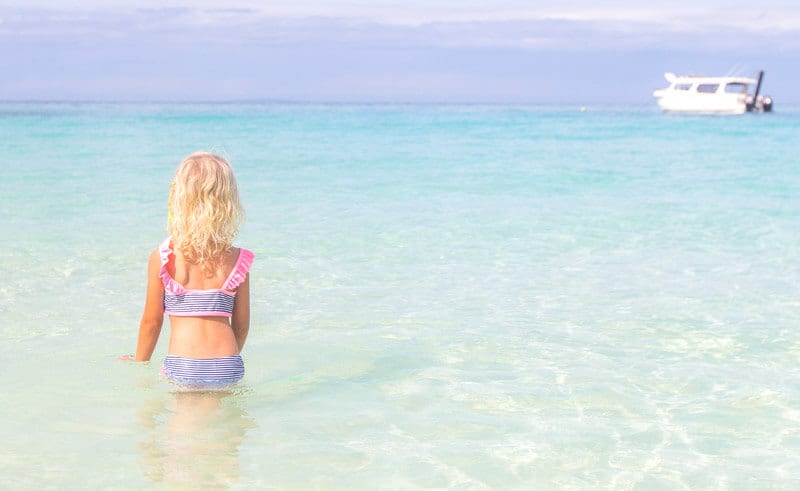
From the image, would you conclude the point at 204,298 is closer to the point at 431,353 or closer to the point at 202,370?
the point at 202,370

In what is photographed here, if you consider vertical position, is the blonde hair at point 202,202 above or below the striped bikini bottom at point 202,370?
above

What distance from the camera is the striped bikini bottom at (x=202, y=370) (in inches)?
160

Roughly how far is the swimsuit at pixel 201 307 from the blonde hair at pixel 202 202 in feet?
0.59

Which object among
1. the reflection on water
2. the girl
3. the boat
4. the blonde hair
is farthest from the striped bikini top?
the boat

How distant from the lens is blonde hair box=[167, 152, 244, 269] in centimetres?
371

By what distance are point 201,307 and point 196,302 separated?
1.2 inches

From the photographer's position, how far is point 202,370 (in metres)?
4.09

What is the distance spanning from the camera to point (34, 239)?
925cm

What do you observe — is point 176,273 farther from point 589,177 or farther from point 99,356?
point 589,177

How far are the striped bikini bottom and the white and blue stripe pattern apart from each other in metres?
0.21

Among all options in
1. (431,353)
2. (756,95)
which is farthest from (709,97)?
(431,353)

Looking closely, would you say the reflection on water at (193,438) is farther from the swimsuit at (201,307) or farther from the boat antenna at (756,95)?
the boat antenna at (756,95)

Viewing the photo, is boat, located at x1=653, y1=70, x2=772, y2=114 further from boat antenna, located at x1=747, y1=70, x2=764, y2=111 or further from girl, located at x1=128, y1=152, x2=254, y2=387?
girl, located at x1=128, y1=152, x2=254, y2=387

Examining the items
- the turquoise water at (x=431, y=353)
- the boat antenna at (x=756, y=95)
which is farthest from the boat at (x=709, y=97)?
the turquoise water at (x=431, y=353)
